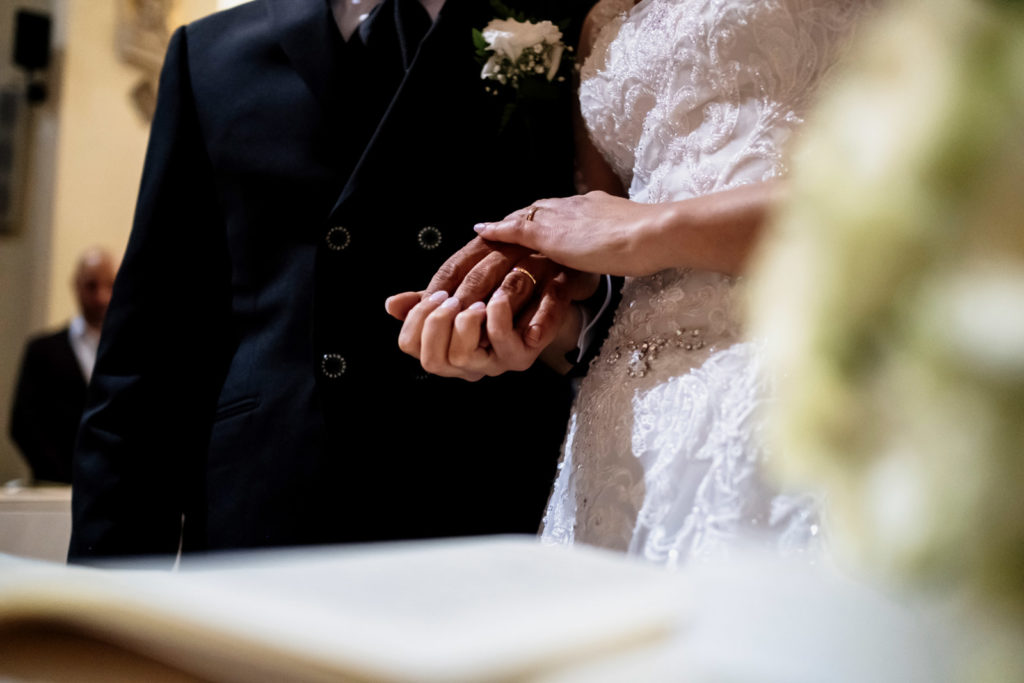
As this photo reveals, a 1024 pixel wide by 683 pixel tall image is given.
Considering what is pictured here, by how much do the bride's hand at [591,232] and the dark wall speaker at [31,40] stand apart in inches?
191

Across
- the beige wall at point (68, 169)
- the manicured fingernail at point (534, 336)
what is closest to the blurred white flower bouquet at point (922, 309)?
the manicured fingernail at point (534, 336)

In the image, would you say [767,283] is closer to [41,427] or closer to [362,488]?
[362,488]

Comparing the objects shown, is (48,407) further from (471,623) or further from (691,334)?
(471,623)

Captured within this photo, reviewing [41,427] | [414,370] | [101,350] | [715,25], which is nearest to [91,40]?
[41,427]

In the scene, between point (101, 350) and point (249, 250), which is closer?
point (249, 250)

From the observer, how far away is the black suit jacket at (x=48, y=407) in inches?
171

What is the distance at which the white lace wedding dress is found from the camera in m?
0.78

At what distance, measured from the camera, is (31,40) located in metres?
4.83

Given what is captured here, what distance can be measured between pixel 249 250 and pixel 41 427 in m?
3.72

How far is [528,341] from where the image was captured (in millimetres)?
878

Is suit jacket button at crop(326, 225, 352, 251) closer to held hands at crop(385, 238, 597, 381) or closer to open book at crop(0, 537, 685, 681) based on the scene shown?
held hands at crop(385, 238, 597, 381)

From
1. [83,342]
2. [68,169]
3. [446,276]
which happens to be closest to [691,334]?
[446,276]

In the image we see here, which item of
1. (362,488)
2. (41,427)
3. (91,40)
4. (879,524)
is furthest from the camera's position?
(91,40)

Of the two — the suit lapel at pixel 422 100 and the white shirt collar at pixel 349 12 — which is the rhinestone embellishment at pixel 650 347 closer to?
the suit lapel at pixel 422 100
